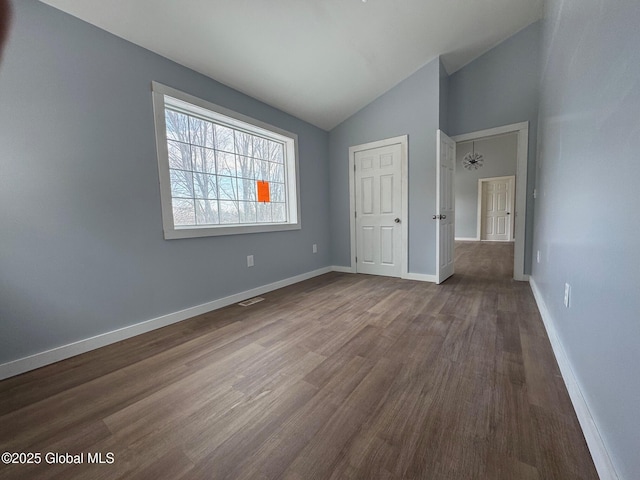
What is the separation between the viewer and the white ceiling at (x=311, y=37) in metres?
1.90

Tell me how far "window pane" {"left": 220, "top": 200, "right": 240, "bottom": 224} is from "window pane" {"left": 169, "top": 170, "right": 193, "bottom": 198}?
0.37 m

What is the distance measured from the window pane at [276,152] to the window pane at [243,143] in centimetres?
33

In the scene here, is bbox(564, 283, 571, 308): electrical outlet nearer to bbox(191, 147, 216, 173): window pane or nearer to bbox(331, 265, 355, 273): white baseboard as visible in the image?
bbox(331, 265, 355, 273): white baseboard

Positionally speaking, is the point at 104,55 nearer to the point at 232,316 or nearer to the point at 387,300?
the point at 232,316

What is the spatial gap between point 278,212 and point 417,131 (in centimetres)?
217

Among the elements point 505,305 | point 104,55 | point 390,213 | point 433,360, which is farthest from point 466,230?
point 104,55

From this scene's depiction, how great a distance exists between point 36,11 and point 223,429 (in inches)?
106

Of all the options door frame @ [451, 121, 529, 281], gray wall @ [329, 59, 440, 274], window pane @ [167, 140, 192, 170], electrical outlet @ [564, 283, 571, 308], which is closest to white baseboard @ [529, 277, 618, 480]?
electrical outlet @ [564, 283, 571, 308]

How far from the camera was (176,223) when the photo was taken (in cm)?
239

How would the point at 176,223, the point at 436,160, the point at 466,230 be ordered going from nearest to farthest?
the point at 176,223
the point at 436,160
the point at 466,230

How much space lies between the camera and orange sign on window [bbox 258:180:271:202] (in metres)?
3.20

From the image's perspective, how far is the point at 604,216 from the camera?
3.07 feet

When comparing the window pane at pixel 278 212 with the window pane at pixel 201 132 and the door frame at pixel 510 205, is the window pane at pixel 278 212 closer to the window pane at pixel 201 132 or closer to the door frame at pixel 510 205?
the window pane at pixel 201 132

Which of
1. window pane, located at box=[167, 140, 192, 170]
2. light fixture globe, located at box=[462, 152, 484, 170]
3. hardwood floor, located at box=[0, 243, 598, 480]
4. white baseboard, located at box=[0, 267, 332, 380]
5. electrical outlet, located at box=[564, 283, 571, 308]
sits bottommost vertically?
hardwood floor, located at box=[0, 243, 598, 480]
